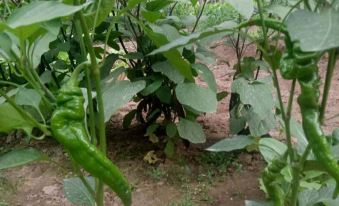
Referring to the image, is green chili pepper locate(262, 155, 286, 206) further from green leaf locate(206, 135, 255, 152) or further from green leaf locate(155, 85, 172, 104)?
green leaf locate(155, 85, 172, 104)

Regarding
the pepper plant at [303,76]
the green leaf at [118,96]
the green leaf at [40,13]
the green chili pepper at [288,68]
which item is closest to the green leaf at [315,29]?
the pepper plant at [303,76]

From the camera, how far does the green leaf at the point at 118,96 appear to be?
51.1 inches

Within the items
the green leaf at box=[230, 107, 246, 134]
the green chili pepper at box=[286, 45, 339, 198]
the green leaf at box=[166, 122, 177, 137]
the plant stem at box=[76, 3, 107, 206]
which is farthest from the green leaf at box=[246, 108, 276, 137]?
the green chili pepper at box=[286, 45, 339, 198]

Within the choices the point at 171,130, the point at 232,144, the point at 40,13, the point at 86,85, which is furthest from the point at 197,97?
the point at 40,13

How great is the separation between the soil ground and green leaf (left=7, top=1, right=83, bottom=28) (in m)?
1.30

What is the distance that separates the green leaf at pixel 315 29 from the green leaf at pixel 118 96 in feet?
2.26

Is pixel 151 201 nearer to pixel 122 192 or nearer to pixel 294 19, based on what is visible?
pixel 122 192

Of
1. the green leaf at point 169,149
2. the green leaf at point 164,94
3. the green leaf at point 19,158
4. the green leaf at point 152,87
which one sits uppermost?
the green leaf at point 19,158

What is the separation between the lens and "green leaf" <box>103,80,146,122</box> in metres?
1.30

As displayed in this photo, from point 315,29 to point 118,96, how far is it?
938mm

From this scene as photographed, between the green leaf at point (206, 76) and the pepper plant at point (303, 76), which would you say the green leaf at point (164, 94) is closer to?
the green leaf at point (206, 76)

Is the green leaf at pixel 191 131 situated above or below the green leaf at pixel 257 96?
below

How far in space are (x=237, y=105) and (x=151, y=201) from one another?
1.83ft

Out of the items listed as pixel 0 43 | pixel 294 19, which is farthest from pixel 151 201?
pixel 294 19
